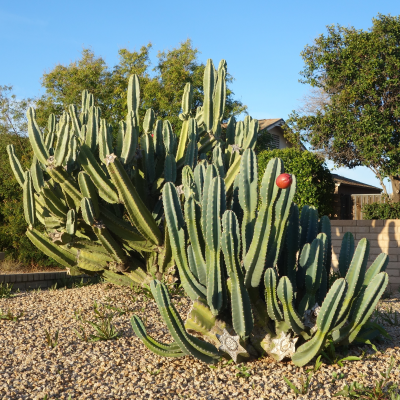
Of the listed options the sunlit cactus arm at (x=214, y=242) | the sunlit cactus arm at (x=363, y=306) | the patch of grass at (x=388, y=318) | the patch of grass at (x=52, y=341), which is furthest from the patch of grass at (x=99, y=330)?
the patch of grass at (x=388, y=318)

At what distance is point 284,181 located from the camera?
3.17 metres

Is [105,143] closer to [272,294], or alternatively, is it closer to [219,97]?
[219,97]

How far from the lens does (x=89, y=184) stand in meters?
5.21

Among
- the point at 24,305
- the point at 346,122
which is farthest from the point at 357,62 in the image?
the point at 24,305

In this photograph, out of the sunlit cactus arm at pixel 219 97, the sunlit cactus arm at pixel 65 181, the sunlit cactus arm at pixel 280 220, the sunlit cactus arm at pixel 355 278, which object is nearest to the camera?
the sunlit cactus arm at pixel 280 220

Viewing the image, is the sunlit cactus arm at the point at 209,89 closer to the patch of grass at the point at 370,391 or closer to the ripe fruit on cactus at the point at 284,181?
the ripe fruit on cactus at the point at 284,181

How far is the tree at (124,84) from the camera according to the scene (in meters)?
18.0

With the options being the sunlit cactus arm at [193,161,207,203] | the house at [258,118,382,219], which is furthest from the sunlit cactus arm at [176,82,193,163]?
the house at [258,118,382,219]

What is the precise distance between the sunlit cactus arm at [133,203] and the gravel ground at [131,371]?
0.97m

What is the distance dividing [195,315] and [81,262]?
2780mm

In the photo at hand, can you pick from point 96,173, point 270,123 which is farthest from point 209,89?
point 270,123

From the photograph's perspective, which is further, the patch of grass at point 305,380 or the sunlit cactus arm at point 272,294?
the sunlit cactus arm at point 272,294

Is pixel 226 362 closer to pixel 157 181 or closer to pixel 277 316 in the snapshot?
pixel 277 316

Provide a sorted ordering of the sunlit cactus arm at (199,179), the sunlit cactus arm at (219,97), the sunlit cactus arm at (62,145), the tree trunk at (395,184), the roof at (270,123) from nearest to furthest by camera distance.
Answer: the sunlit cactus arm at (199,179) < the sunlit cactus arm at (62,145) < the sunlit cactus arm at (219,97) < the tree trunk at (395,184) < the roof at (270,123)
